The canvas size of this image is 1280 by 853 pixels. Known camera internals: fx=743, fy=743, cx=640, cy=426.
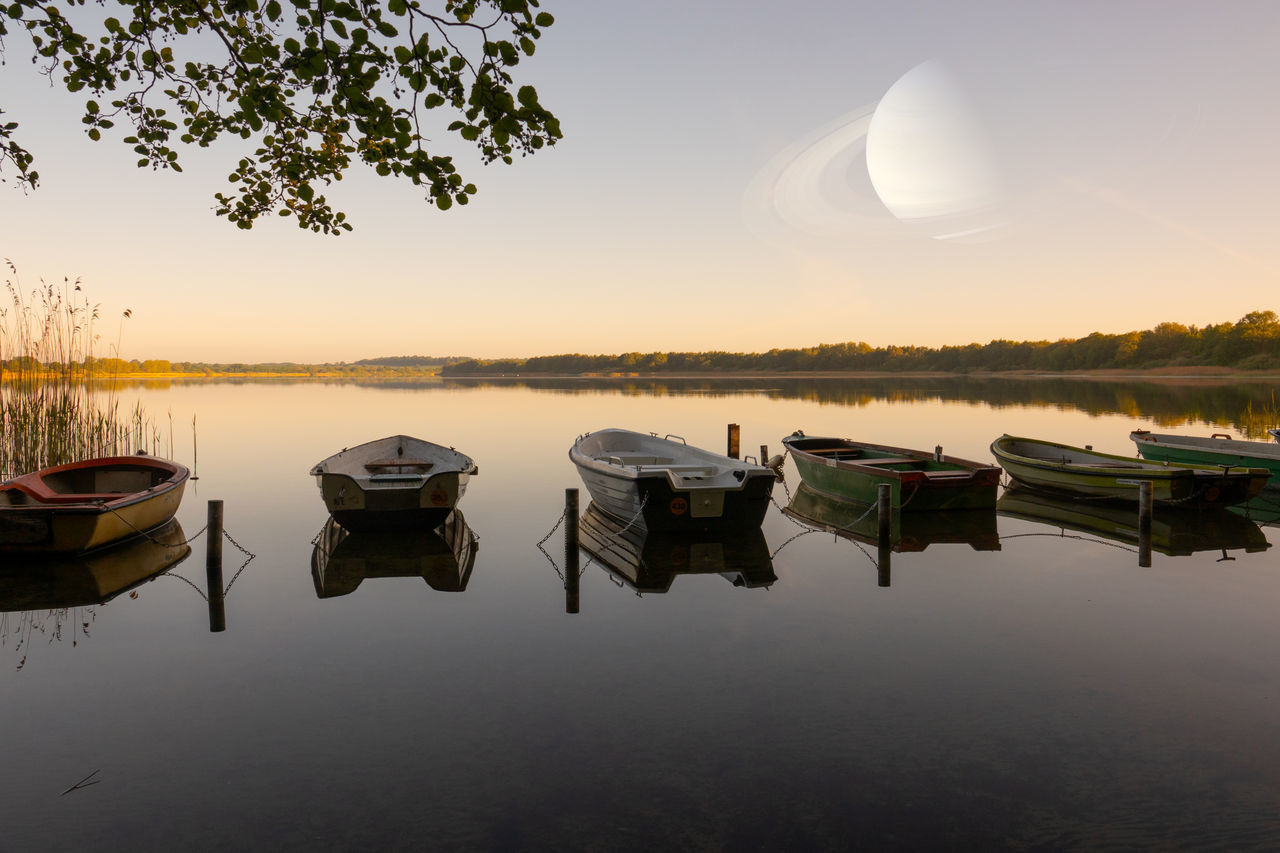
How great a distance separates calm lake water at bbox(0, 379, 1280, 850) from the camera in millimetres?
5141

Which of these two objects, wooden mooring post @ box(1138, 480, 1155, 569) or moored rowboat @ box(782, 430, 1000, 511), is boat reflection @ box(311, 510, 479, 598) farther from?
wooden mooring post @ box(1138, 480, 1155, 569)

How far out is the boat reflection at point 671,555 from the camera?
11.6 m

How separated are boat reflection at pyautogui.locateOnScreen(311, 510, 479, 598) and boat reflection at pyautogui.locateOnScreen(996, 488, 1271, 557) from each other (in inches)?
479

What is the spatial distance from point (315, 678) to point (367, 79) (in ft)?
19.1

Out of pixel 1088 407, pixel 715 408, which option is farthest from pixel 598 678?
pixel 1088 407

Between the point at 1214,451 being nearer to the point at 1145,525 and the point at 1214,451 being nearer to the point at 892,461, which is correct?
the point at 892,461

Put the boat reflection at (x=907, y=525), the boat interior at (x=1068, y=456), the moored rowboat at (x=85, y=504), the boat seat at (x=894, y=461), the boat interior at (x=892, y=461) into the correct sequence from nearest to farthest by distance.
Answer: the moored rowboat at (x=85, y=504) < the boat reflection at (x=907, y=525) < the boat interior at (x=892, y=461) < the boat interior at (x=1068, y=456) < the boat seat at (x=894, y=461)

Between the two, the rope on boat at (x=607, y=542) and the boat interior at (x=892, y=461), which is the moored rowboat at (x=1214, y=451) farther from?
the rope on boat at (x=607, y=542)

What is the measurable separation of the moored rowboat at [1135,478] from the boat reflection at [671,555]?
25.6 ft

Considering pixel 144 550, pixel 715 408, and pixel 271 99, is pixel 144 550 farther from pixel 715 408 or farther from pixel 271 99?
pixel 715 408

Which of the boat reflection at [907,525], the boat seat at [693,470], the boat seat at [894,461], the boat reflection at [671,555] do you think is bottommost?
the boat reflection at [671,555]

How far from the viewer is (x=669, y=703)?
6980 millimetres

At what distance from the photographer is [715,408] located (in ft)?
192

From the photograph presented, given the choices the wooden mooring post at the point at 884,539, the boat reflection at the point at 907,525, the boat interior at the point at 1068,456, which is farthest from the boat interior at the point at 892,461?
the wooden mooring post at the point at 884,539
